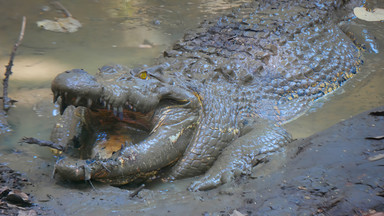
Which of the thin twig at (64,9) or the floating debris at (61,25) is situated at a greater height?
the thin twig at (64,9)

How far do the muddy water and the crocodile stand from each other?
0.62 feet

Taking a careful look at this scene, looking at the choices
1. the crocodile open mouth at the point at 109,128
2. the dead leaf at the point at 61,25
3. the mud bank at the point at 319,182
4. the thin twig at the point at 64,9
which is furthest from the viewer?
the thin twig at the point at 64,9

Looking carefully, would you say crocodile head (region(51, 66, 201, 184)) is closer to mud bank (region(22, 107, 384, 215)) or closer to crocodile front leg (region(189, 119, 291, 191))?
mud bank (region(22, 107, 384, 215))

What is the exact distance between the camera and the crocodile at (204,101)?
9.53 ft

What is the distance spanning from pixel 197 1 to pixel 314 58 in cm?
412

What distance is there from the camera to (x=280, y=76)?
4.55m

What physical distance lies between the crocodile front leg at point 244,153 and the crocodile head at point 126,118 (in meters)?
0.37

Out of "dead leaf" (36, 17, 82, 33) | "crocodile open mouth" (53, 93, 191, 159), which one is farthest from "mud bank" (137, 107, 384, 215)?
"dead leaf" (36, 17, 82, 33)

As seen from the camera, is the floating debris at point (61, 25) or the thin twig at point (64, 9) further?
the thin twig at point (64, 9)

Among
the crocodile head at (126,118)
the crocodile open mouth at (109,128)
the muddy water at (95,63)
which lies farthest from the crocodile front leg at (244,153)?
the crocodile open mouth at (109,128)

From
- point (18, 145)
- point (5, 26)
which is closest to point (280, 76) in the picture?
point (18, 145)

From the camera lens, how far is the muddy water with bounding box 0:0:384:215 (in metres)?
2.62

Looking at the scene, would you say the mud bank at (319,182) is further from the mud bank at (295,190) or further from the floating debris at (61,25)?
the floating debris at (61,25)

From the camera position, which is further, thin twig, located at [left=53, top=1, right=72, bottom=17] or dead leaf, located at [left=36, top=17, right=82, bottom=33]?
thin twig, located at [left=53, top=1, right=72, bottom=17]
